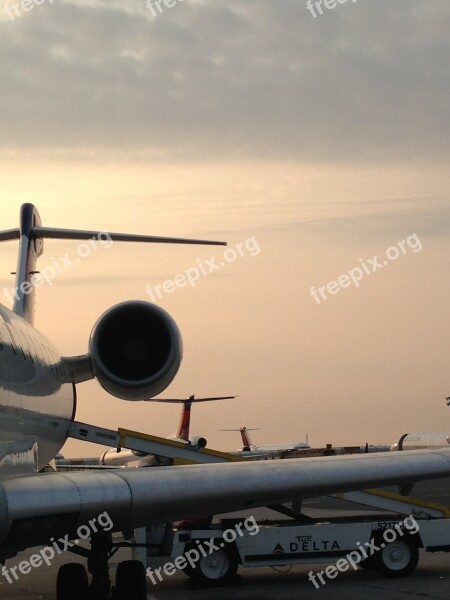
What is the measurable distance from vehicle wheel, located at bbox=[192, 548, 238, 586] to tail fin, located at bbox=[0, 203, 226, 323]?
5443mm

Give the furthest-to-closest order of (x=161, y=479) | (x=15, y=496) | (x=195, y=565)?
(x=195, y=565)
(x=161, y=479)
(x=15, y=496)

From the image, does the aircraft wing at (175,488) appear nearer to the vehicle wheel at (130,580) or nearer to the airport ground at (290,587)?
the vehicle wheel at (130,580)

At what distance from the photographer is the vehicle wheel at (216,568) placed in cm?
1670

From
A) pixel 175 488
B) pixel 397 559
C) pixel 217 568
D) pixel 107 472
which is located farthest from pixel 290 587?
pixel 107 472

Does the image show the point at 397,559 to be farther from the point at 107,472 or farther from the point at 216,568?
the point at 107,472

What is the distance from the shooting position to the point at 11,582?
18453mm

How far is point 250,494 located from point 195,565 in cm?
625

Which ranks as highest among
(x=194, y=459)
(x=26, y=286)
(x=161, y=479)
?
(x=26, y=286)

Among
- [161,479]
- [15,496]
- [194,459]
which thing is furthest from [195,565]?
[15,496]

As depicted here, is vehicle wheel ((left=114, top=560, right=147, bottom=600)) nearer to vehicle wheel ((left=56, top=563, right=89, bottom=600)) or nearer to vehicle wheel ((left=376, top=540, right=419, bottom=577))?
vehicle wheel ((left=56, top=563, right=89, bottom=600))

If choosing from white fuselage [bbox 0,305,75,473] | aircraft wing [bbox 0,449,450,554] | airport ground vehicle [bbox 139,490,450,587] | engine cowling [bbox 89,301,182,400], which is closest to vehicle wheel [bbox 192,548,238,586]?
airport ground vehicle [bbox 139,490,450,587]

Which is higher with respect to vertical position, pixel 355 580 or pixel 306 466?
pixel 306 466

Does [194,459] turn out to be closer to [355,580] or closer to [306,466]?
[355,580]

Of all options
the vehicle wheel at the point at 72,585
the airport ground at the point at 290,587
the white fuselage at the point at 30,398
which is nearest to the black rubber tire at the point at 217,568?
the airport ground at the point at 290,587
